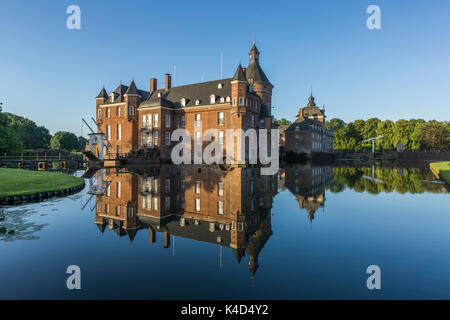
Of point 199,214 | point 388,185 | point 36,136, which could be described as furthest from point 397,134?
point 36,136

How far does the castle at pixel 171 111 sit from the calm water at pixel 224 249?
30.0m

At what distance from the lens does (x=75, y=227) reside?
28.4 ft

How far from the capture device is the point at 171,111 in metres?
46.2

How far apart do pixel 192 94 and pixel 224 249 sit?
4301 cm

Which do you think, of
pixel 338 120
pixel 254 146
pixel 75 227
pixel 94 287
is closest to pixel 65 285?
pixel 94 287

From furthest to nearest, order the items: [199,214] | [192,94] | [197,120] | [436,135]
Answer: [436,135]
[192,94]
[197,120]
[199,214]

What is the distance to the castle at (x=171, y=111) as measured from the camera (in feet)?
134

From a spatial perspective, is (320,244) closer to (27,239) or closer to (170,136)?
(27,239)

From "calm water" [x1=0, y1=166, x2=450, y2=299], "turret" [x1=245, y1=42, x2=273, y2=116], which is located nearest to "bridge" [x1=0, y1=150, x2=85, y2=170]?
"calm water" [x1=0, y1=166, x2=450, y2=299]

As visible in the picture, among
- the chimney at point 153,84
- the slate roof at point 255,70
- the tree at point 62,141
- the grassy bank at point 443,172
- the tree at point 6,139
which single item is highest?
the slate roof at point 255,70

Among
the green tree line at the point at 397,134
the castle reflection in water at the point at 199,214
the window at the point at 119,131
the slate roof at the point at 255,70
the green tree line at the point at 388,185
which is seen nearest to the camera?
the castle reflection in water at the point at 199,214

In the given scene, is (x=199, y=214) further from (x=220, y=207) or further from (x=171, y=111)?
(x=171, y=111)

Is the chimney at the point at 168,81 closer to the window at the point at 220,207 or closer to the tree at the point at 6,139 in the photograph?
the tree at the point at 6,139

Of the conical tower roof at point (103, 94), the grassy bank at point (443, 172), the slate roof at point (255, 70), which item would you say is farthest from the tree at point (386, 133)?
the conical tower roof at point (103, 94)
